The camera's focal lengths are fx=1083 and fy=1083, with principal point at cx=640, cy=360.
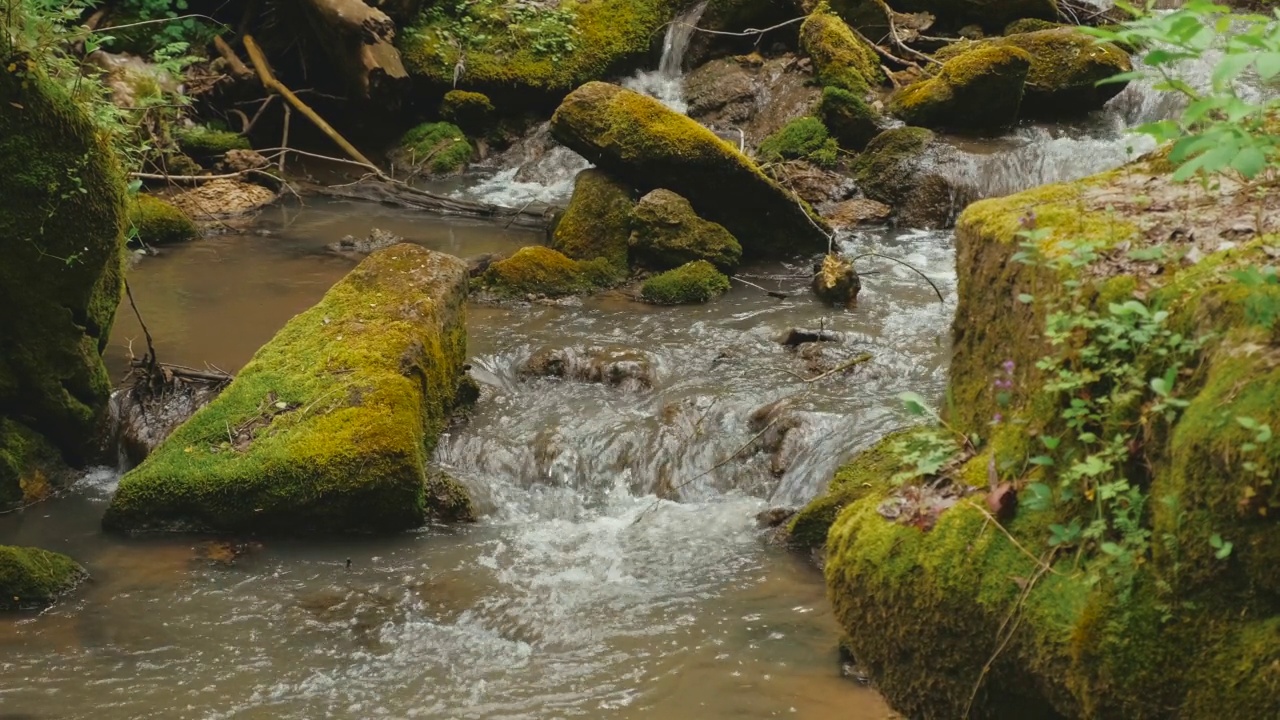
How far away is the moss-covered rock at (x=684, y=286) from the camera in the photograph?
9695mm

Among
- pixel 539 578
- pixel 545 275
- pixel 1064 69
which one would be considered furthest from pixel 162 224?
pixel 1064 69

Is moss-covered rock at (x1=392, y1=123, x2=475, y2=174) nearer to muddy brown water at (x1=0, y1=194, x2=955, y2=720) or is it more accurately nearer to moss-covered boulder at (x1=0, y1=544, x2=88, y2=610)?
muddy brown water at (x1=0, y1=194, x2=955, y2=720)

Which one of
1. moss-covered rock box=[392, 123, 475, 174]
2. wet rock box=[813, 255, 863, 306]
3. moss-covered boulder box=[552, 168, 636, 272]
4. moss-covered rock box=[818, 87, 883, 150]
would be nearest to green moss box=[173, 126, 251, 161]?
moss-covered rock box=[392, 123, 475, 174]

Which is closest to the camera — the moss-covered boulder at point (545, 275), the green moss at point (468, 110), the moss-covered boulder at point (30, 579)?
the moss-covered boulder at point (30, 579)

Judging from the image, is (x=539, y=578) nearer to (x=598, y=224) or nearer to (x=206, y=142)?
(x=598, y=224)

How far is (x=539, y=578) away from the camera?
5.42 metres

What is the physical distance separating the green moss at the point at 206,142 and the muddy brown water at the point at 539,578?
5.07 m

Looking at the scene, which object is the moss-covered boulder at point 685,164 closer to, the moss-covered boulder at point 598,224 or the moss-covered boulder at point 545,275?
the moss-covered boulder at point 598,224

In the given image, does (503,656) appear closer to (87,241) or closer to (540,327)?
(87,241)

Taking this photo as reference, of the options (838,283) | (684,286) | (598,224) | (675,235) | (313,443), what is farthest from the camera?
(598,224)

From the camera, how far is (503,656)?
469cm

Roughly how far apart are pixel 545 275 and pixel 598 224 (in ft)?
2.96

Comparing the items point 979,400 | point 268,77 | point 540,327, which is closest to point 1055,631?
point 979,400

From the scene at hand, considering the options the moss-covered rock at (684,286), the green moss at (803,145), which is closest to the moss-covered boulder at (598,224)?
the moss-covered rock at (684,286)
